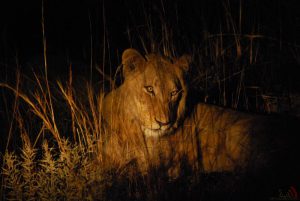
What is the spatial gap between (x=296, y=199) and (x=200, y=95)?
7.84ft

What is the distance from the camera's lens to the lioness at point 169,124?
4.47 m

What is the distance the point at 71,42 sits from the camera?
29.8 feet

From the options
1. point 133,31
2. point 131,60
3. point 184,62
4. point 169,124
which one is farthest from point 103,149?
point 133,31

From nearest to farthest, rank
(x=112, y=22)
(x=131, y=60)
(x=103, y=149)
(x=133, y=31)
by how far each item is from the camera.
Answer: (x=103, y=149) < (x=131, y=60) < (x=133, y=31) < (x=112, y=22)

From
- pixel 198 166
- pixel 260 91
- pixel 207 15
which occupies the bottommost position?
pixel 198 166

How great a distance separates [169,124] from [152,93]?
408mm

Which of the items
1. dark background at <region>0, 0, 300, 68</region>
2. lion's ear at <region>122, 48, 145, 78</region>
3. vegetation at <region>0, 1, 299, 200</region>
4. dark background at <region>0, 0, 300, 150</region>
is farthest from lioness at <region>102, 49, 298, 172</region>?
dark background at <region>0, 0, 300, 68</region>

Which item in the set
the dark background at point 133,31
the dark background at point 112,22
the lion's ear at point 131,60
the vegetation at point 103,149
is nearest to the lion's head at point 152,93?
the lion's ear at point 131,60

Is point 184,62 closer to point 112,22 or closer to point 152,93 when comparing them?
point 152,93

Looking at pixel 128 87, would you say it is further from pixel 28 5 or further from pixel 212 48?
pixel 28 5

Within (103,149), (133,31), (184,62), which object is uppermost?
(133,31)

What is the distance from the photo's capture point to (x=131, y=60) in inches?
192

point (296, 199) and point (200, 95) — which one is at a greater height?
point (200, 95)

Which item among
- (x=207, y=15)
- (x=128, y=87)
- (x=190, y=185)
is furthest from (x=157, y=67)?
(x=207, y=15)
